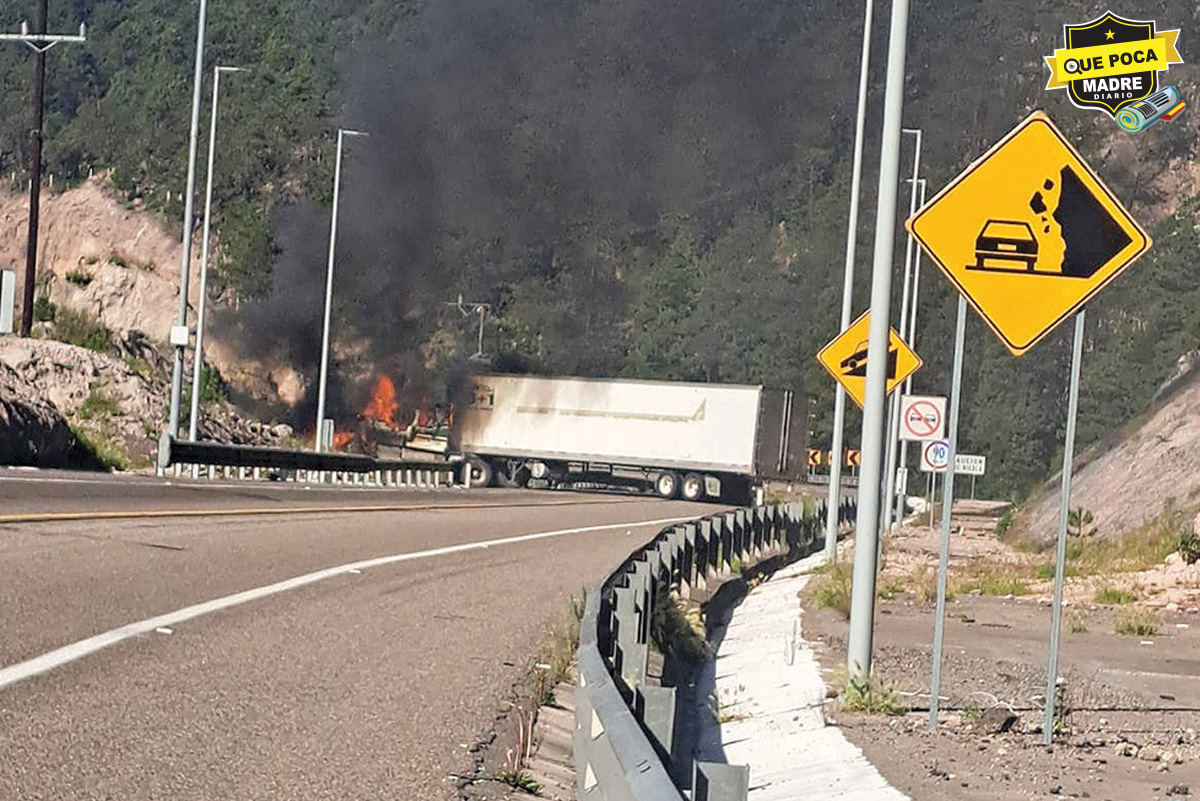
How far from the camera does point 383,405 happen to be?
6700 centimetres

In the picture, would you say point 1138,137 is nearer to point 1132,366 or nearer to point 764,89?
point 764,89

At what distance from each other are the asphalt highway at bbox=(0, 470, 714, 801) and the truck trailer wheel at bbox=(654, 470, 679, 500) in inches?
1430

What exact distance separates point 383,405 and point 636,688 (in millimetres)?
59769

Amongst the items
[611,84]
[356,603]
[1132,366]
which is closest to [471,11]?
[611,84]

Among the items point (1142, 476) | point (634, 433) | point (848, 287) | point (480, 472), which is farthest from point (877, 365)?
point (480, 472)

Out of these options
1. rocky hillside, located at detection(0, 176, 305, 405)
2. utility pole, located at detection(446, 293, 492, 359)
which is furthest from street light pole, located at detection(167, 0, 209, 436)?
utility pole, located at detection(446, 293, 492, 359)

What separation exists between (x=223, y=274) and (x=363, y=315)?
15702 mm

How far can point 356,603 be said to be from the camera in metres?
14.3

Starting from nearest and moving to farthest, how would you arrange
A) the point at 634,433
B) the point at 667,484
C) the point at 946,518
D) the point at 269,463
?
the point at 946,518
the point at 269,463
the point at 634,433
the point at 667,484

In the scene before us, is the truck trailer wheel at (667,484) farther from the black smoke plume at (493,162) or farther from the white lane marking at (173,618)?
the white lane marking at (173,618)

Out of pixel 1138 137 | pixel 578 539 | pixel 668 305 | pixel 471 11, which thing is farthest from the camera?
pixel 1138 137

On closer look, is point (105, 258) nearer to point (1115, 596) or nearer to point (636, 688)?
point (1115, 596)

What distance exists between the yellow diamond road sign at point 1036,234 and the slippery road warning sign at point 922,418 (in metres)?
14.7

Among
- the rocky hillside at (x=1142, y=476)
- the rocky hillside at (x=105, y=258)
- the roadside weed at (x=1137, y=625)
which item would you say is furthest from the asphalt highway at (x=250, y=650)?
the rocky hillside at (x=105, y=258)
